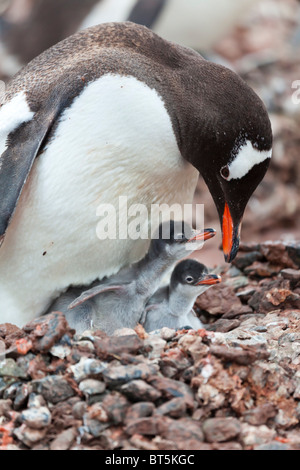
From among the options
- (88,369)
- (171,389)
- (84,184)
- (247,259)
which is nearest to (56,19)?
(247,259)

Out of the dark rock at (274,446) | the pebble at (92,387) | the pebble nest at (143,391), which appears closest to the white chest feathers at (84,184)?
the pebble nest at (143,391)

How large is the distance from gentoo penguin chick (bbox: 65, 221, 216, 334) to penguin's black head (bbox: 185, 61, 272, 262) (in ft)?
0.93

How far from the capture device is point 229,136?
4.11 meters

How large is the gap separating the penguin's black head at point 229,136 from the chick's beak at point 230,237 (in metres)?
0.07

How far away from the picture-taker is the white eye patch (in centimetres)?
411

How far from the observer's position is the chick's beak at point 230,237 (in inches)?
172

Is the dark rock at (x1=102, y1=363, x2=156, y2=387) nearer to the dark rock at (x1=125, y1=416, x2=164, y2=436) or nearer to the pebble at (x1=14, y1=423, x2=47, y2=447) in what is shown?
the dark rock at (x1=125, y1=416, x2=164, y2=436)

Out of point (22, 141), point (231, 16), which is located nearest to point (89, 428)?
point (22, 141)

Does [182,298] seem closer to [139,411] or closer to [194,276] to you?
[194,276]

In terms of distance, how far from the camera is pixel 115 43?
14.5 ft

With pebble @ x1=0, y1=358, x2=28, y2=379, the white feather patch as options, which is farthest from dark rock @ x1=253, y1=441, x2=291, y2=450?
the white feather patch

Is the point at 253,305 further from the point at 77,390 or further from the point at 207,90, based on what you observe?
the point at 77,390

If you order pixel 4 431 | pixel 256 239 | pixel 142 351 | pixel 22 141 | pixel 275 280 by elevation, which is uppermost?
pixel 22 141

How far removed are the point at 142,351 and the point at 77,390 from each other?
1.08ft
